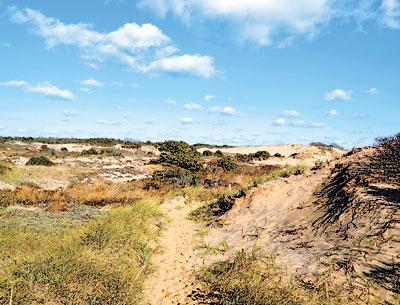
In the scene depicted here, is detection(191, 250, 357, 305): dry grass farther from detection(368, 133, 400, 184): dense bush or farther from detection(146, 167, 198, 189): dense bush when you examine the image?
detection(146, 167, 198, 189): dense bush

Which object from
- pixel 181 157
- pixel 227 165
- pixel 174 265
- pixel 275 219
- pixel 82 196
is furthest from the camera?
A: pixel 227 165

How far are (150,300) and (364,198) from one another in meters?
6.84

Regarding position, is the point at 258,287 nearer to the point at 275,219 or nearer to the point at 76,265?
the point at 76,265

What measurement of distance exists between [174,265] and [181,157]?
80.3 ft

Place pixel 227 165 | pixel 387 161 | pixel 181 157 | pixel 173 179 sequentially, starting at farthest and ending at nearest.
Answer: pixel 227 165
pixel 181 157
pixel 173 179
pixel 387 161

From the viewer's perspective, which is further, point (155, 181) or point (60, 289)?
point (155, 181)

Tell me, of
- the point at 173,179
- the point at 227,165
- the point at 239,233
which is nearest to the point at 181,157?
the point at 227,165

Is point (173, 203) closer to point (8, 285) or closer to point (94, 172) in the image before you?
point (8, 285)

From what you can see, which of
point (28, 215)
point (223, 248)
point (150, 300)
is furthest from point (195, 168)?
point (150, 300)

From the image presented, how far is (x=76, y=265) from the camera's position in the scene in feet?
25.9

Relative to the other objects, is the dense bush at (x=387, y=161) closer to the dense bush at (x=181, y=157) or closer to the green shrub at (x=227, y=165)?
the dense bush at (x=181, y=157)

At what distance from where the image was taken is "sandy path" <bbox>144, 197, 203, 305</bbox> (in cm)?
804

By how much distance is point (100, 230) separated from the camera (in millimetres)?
10406

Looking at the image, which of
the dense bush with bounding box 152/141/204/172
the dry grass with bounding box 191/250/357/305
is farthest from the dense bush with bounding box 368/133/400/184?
the dense bush with bounding box 152/141/204/172
